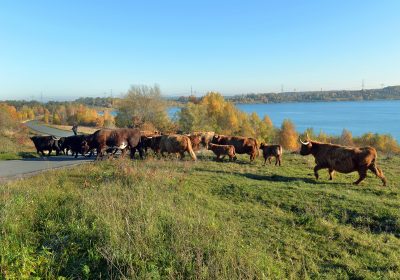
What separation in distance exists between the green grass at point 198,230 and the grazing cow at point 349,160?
1.23 m

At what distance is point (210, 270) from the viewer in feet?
17.6

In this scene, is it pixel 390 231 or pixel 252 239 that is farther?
pixel 390 231

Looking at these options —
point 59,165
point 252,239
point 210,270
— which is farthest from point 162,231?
point 59,165

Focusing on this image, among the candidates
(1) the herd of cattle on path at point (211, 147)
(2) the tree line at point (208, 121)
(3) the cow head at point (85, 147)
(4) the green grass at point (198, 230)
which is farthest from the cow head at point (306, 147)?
(2) the tree line at point (208, 121)

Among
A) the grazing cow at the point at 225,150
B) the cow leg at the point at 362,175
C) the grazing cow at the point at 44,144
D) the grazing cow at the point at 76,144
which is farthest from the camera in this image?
the grazing cow at the point at 44,144

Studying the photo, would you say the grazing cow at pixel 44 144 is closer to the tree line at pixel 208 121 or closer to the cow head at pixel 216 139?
the cow head at pixel 216 139

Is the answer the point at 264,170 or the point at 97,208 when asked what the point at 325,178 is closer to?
the point at 264,170

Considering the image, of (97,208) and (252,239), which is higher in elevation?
(97,208)

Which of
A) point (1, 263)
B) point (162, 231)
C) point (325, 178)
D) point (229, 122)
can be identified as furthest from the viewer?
point (229, 122)

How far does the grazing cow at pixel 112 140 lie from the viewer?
20109 mm

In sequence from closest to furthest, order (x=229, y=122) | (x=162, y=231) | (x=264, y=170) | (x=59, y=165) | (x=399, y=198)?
(x=162, y=231), (x=399, y=198), (x=264, y=170), (x=59, y=165), (x=229, y=122)

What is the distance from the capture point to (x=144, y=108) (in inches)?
2525

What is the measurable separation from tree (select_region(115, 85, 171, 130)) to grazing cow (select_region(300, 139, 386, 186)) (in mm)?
48306

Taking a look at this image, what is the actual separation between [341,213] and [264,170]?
21.3 ft
